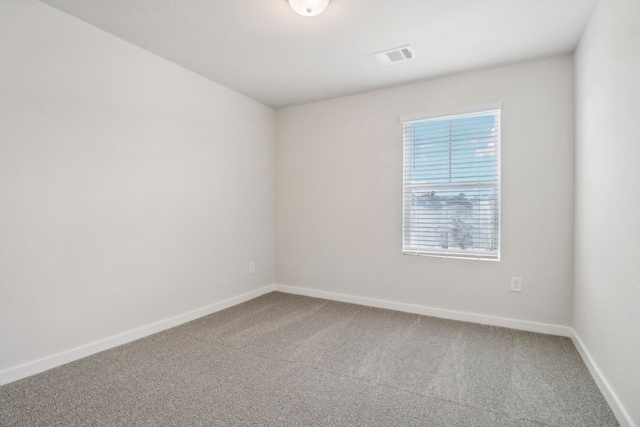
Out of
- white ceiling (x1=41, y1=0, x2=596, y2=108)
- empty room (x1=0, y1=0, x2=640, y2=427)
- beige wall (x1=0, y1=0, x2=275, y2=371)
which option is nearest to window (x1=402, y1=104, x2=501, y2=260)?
empty room (x1=0, y1=0, x2=640, y2=427)

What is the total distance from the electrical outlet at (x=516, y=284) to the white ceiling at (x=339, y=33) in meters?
1.97

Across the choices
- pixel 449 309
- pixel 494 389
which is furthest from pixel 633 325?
pixel 449 309

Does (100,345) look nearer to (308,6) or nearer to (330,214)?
(330,214)

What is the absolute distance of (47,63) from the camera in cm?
212

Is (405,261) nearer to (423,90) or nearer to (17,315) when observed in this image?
(423,90)

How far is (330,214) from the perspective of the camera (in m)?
3.87

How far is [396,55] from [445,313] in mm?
2501

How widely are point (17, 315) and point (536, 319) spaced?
12.9 feet

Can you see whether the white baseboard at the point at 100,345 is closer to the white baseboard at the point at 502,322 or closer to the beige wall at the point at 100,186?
the beige wall at the point at 100,186

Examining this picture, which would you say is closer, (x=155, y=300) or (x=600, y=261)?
(x=600, y=261)

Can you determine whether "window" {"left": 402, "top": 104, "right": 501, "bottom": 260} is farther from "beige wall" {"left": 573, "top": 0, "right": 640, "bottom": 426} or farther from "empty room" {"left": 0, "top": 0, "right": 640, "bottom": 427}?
"beige wall" {"left": 573, "top": 0, "right": 640, "bottom": 426}

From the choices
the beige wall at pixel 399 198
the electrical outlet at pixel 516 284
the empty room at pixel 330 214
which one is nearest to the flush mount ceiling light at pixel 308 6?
the empty room at pixel 330 214

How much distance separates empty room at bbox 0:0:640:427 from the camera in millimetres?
1779

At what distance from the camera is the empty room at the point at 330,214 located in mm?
1779
